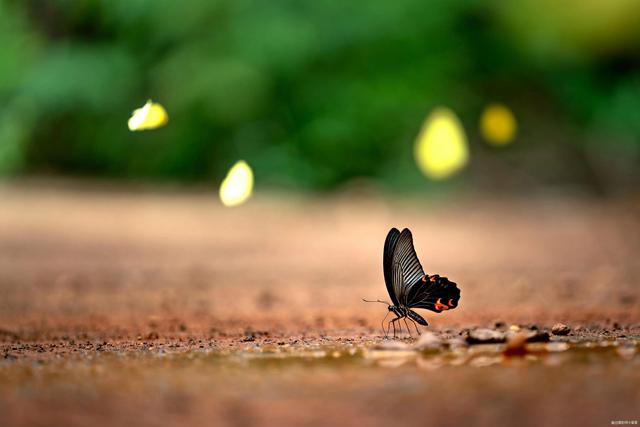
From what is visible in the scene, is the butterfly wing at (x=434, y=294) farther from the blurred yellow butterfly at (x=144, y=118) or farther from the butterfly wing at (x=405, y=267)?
the blurred yellow butterfly at (x=144, y=118)

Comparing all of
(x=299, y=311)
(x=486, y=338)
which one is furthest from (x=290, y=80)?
(x=486, y=338)

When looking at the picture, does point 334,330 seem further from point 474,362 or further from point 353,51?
point 353,51

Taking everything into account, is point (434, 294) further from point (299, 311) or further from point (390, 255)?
point (299, 311)

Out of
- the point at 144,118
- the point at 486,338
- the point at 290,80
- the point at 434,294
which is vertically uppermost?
the point at 290,80

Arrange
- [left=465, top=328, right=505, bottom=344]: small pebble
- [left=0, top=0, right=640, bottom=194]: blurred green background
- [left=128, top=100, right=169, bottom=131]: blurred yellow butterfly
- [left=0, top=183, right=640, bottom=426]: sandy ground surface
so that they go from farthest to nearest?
[left=0, top=0, right=640, bottom=194]: blurred green background → [left=128, top=100, right=169, bottom=131]: blurred yellow butterfly → [left=465, top=328, right=505, bottom=344]: small pebble → [left=0, top=183, right=640, bottom=426]: sandy ground surface

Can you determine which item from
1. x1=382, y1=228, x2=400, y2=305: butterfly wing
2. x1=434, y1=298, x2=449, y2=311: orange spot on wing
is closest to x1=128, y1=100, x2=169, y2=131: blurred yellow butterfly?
x1=382, y1=228, x2=400, y2=305: butterfly wing

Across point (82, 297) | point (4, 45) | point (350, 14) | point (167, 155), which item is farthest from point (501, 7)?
point (82, 297)

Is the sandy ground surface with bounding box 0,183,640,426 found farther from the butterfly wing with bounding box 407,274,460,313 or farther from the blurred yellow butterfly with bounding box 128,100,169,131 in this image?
the blurred yellow butterfly with bounding box 128,100,169,131
